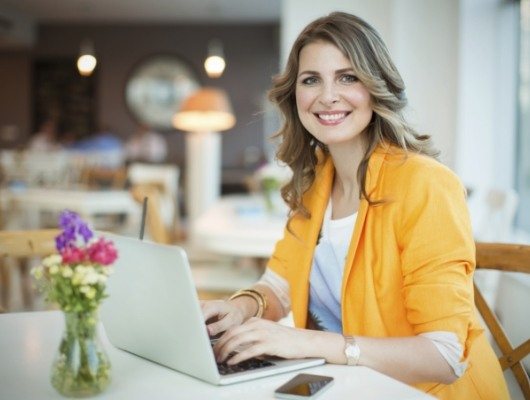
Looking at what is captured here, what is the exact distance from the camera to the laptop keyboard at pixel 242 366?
105cm

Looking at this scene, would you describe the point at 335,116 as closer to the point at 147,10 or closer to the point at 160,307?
the point at 160,307

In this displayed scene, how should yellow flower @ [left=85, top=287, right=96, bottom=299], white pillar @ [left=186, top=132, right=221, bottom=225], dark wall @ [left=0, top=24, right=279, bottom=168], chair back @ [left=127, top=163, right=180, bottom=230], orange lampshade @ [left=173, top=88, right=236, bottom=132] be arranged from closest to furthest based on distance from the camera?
yellow flower @ [left=85, top=287, right=96, bottom=299]
chair back @ [left=127, top=163, right=180, bottom=230]
orange lampshade @ [left=173, top=88, right=236, bottom=132]
white pillar @ [left=186, top=132, right=221, bottom=225]
dark wall @ [left=0, top=24, right=279, bottom=168]

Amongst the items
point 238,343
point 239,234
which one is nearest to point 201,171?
point 239,234

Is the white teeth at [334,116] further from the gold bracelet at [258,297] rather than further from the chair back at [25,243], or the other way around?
the chair back at [25,243]

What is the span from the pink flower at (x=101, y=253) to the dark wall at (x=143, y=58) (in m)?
10.3

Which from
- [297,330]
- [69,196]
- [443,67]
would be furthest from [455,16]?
[297,330]

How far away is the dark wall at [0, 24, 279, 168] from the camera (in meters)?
11.4

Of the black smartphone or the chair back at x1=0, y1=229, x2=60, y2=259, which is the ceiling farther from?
the black smartphone

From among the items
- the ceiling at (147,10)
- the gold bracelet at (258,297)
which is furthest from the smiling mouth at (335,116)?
the ceiling at (147,10)

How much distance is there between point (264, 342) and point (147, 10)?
33.2ft

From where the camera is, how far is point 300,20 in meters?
4.72

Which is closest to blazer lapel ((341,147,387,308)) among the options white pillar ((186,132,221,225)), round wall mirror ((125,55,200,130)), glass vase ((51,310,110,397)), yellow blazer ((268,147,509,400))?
yellow blazer ((268,147,509,400))

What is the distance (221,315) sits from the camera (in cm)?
138

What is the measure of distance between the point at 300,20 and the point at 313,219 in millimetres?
3436
